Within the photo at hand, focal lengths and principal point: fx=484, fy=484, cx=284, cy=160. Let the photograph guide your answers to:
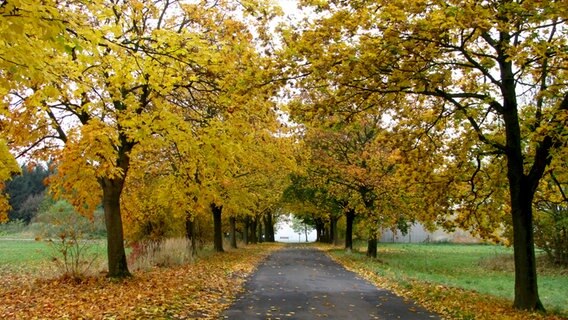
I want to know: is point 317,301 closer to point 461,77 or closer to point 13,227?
point 461,77

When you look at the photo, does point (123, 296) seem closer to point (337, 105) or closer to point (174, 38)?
point (174, 38)

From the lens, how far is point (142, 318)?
8219 mm

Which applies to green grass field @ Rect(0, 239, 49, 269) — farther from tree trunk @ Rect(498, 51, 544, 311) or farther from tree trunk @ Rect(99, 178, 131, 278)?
tree trunk @ Rect(498, 51, 544, 311)

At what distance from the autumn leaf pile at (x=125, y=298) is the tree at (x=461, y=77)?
4.99 metres

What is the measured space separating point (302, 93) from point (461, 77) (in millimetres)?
4878

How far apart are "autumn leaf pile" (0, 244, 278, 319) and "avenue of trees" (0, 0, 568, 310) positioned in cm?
141

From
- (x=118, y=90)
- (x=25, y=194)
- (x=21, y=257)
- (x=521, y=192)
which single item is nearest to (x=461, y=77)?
(x=521, y=192)

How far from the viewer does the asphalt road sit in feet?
30.5

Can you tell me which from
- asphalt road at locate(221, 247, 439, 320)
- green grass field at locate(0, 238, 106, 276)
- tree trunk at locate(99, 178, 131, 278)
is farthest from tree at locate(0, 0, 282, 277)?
Answer: asphalt road at locate(221, 247, 439, 320)

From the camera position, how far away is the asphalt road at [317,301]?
9.29 meters

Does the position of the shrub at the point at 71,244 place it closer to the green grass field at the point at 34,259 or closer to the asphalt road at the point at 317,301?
the green grass field at the point at 34,259

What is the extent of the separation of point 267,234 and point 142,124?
54.1 m

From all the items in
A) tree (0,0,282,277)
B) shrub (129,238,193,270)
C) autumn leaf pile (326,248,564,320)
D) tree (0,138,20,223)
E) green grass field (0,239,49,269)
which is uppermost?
tree (0,0,282,277)

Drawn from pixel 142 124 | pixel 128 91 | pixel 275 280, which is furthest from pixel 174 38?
pixel 275 280
